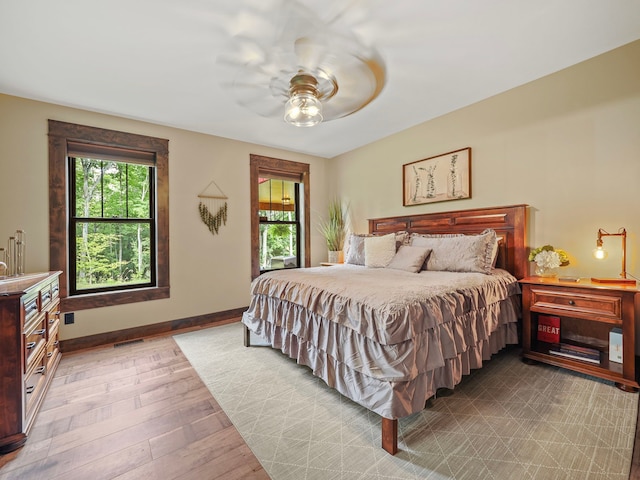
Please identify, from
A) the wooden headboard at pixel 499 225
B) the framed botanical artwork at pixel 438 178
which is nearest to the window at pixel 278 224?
the framed botanical artwork at pixel 438 178

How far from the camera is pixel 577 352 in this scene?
90.7 inches

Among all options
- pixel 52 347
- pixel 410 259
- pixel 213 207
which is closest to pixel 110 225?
pixel 213 207

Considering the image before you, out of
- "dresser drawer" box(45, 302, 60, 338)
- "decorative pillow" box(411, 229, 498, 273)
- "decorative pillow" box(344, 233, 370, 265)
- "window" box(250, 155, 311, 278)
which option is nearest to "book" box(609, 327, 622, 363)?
"decorative pillow" box(411, 229, 498, 273)

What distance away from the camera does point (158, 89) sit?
2768 millimetres

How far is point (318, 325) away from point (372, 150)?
3238mm

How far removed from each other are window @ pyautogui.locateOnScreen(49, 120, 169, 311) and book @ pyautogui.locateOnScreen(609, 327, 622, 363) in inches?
176

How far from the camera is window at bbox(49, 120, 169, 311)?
3002 millimetres

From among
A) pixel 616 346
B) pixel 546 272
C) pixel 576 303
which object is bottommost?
pixel 616 346

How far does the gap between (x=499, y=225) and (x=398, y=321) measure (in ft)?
Result: 7.03

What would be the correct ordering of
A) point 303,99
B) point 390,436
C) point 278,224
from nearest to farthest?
point 390,436 → point 303,99 → point 278,224

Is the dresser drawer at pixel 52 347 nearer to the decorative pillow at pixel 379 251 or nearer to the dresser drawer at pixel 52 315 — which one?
the dresser drawer at pixel 52 315

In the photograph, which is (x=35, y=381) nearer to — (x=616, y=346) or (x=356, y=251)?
(x=356, y=251)

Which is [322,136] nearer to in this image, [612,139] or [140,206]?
[140,206]

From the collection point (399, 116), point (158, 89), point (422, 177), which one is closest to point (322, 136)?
point (399, 116)
